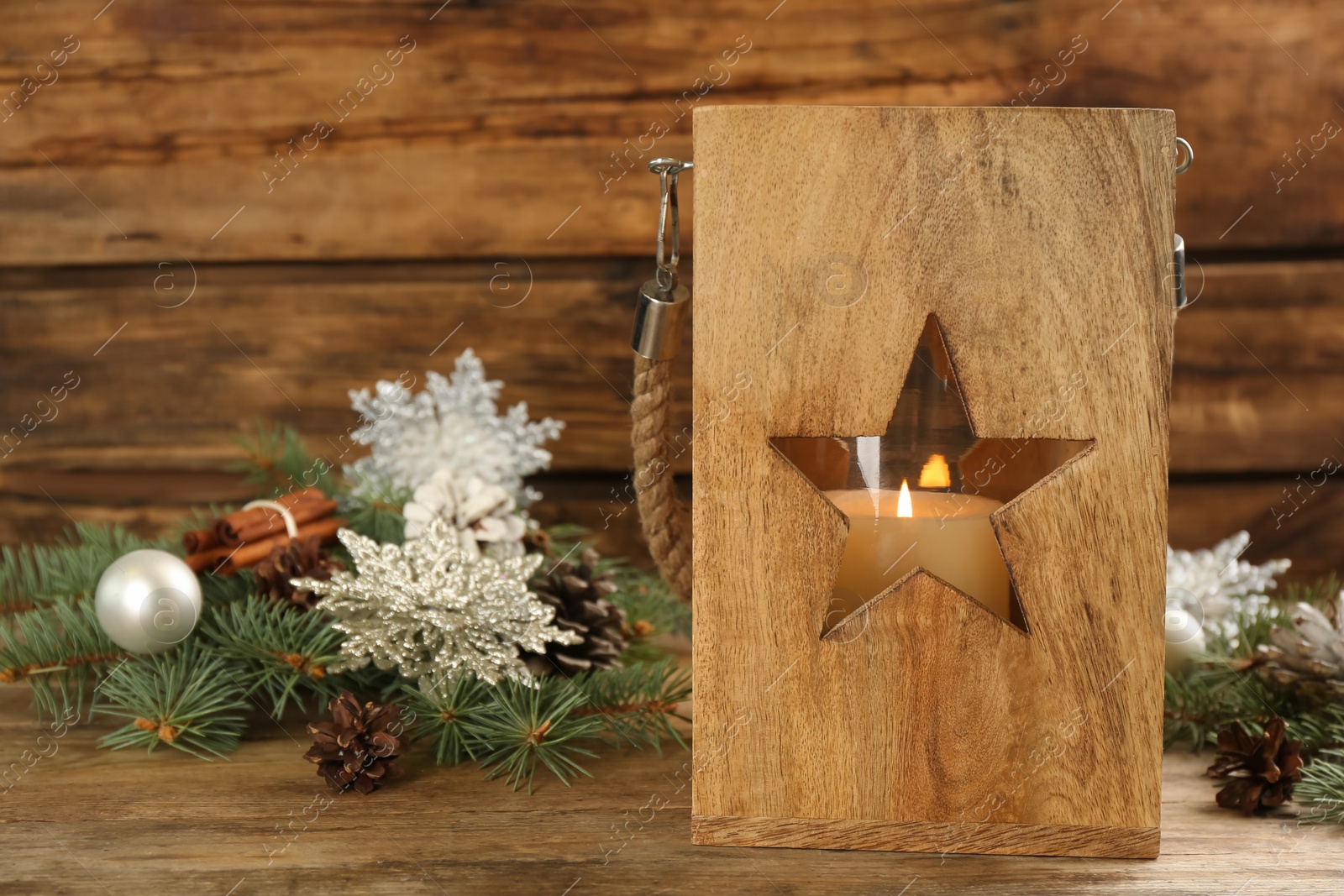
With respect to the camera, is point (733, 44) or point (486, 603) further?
point (733, 44)

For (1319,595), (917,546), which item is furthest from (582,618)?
(1319,595)

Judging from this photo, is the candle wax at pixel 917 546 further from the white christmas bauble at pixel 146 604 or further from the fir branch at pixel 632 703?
the white christmas bauble at pixel 146 604

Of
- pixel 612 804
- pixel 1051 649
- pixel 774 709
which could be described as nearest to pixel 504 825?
pixel 612 804

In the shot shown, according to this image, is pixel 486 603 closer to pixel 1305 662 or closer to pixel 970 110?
pixel 970 110

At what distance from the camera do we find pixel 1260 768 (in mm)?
666

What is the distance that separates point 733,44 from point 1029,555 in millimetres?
684

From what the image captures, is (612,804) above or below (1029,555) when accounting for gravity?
below

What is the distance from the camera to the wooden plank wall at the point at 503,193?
1062 millimetres

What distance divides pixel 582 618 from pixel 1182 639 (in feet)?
1.57

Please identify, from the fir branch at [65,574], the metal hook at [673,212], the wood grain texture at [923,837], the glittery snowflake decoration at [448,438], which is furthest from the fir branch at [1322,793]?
the fir branch at [65,574]

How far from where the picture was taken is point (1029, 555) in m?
0.60

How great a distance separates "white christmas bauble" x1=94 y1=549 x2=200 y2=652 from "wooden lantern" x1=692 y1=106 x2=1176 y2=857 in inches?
15.8

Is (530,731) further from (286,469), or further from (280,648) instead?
(286,469)

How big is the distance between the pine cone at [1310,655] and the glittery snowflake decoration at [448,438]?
0.62 meters
